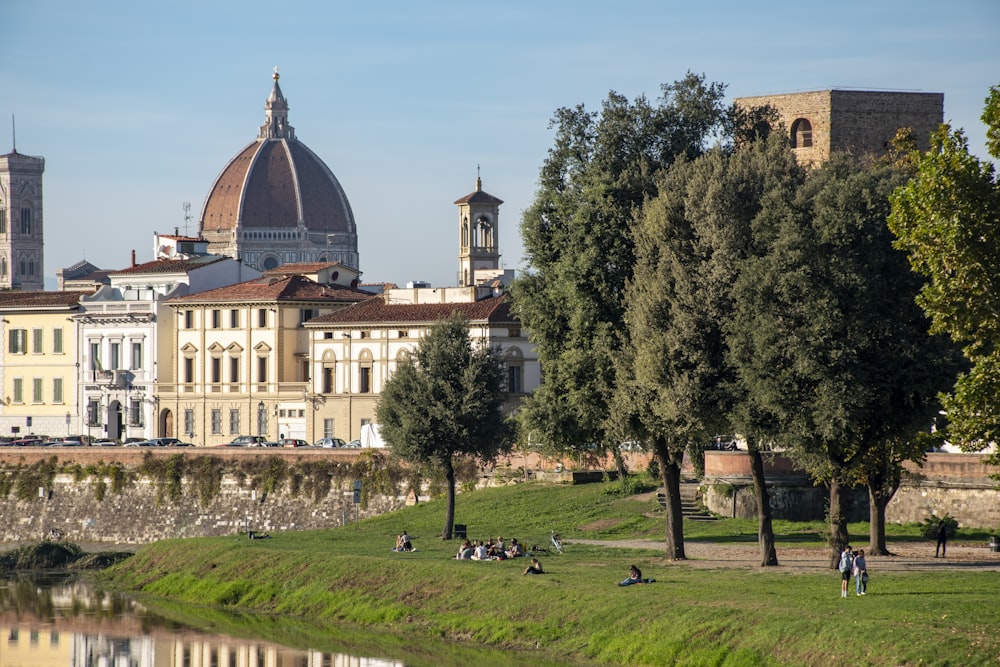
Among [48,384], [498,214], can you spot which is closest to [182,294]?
[48,384]

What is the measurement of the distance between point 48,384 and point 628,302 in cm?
6522

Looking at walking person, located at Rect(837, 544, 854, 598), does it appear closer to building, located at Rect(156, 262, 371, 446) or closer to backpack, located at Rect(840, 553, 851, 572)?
backpack, located at Rect(840, 553, 851, 572)

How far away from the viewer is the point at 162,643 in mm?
47531

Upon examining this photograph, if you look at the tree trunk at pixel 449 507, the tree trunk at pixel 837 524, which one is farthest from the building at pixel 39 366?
the tree trunk at pixel 837 524

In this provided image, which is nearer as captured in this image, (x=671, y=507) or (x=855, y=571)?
(x=855, y=571)

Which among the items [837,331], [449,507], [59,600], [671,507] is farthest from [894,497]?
[59,600]

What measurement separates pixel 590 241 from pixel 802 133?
30.0 m

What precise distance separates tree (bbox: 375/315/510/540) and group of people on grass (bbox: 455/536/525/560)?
627 cm

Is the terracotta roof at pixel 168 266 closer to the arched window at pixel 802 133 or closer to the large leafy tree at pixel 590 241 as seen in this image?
the arched window at pixel 802 133

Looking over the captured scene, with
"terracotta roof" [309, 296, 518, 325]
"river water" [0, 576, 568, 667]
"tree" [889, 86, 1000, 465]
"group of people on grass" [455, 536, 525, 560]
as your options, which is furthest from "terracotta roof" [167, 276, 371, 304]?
"tree" [889, 86, 1000, 465]

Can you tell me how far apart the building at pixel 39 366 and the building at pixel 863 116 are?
4943cm

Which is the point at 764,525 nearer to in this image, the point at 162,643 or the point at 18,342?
the point at 162,643

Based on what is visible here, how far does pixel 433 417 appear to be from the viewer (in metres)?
58.0

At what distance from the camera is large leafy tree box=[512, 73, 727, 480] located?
47875 millimetres
